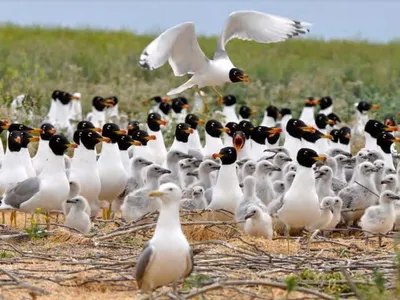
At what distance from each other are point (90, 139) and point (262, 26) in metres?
2.65

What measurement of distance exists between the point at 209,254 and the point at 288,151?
5.83 metres

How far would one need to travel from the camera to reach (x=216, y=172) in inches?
488

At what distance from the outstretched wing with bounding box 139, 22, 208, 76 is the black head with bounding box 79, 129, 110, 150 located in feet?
2.84

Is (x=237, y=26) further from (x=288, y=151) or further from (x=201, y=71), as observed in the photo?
(x=288, y=151)

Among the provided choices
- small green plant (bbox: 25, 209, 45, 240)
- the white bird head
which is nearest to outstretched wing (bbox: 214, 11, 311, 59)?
small green plant (bbox: 25, 209, 45, 240)

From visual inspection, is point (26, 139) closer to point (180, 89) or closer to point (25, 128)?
point (25, 128)

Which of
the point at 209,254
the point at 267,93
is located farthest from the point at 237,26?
the point at 267,93

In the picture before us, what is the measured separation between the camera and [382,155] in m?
13.4

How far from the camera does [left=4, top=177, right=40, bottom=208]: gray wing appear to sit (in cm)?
1052

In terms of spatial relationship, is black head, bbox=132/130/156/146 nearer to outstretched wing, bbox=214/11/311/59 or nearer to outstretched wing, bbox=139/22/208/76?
outstretched wing, bbox=139/22/208/76

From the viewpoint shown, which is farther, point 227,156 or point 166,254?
point 227,156

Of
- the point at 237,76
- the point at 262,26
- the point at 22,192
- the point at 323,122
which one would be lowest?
the point at 22,192

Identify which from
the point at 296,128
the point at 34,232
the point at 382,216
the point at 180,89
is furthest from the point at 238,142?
the point at 34,232

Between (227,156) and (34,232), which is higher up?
(227,156)
